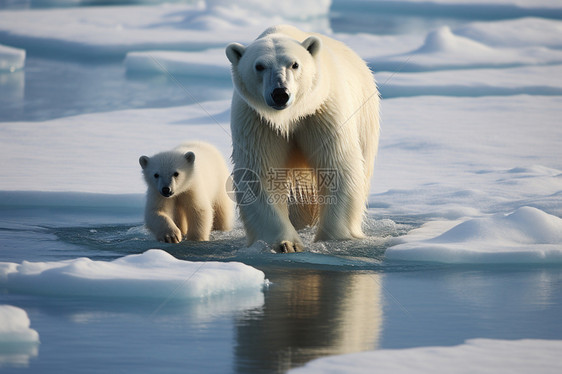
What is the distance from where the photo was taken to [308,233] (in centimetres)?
581

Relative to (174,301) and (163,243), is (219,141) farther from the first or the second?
(174,301)

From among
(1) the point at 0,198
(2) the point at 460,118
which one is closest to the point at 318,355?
(1) the point at 0,198

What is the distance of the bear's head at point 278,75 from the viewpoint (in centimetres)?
456

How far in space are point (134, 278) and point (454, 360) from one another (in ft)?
4.73

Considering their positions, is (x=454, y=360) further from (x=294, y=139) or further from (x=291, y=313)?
(x=294, y=139)

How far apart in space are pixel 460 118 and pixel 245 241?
5.42m

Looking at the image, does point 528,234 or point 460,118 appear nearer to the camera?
point 528,234

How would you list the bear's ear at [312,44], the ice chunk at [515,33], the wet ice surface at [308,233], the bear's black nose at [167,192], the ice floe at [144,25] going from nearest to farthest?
the wet ice surface at [308,233] → the bear's ear at [312,44] → the bear's black nose at [167,192] → the ice chunk at [515,33] → the ice floe at [144,25]

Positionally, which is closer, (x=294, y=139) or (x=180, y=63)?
(x=294, y=139)

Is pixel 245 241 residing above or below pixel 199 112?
below

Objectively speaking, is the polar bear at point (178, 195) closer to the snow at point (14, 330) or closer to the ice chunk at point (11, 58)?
the snow at point (14, 330)

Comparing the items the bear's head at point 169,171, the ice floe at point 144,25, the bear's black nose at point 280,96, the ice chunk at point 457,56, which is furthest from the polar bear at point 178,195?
the ice floe at point 144,25

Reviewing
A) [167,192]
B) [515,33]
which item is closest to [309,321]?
[167,192]

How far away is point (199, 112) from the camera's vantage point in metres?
10.9
